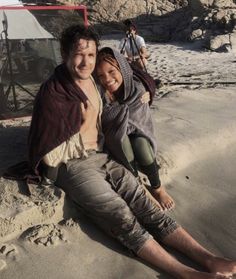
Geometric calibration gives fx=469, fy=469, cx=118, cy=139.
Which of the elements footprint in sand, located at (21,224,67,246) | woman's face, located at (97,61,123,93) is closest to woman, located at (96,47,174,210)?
woman's face, located at (97,61,123,93)

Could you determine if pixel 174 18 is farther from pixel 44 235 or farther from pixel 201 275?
pixel 201 275

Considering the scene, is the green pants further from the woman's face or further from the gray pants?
the woman's face

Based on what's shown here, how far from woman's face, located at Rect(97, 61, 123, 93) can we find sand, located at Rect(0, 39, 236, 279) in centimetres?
75

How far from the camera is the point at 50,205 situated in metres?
2.73

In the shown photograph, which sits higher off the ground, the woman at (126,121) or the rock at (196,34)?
the woman at (126,121)

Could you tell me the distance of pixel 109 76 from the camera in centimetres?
296

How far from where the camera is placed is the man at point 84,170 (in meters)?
2.56

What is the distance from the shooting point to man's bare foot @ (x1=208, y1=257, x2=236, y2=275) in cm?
244

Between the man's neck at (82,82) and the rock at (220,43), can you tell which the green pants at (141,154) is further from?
the rock at (220,43)

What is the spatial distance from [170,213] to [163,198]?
0.36 feet

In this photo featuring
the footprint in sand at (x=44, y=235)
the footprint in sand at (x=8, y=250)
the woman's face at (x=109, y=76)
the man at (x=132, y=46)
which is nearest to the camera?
the footprint in sand at (x=8, y=250)

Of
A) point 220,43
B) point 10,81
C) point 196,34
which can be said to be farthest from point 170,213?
point 196,34

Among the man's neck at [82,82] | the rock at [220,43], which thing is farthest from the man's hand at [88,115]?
the rock at [220,43]

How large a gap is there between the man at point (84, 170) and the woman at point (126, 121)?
0.17 meters
